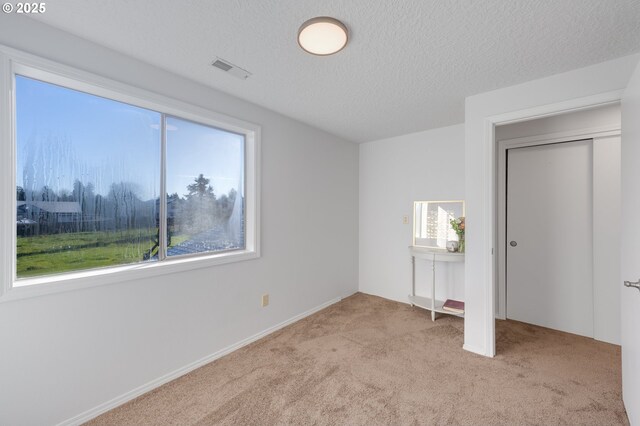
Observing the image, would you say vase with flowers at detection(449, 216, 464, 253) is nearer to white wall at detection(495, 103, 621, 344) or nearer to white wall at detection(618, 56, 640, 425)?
white wall at detection(495, 103, 621, 344)

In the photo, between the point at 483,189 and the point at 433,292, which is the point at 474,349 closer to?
the point at 433,292

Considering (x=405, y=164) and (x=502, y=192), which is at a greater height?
(x=405, y=164)

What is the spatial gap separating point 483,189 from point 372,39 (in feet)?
5.27

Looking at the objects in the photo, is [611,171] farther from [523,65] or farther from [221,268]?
[221,268]

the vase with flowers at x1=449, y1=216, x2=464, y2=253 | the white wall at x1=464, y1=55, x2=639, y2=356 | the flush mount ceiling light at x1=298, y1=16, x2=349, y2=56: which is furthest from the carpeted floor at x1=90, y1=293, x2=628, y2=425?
the flush mount ceiling light at x1=298, y1=16, x2=349, y2=56

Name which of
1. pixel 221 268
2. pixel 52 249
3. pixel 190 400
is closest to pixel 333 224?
pixel 221 268

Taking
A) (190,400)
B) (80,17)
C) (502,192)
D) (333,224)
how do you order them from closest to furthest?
(80,17), (190,400), (502,192), (333,224)

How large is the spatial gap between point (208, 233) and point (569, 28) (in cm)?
300

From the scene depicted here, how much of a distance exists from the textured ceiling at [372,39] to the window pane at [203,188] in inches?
19.6

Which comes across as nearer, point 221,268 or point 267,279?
point 221,268

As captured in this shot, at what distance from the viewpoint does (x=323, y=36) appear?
1.59 m

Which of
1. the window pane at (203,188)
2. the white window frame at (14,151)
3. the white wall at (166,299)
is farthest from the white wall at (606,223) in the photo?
the white window frame at (14,151)

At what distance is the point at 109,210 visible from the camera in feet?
6.36

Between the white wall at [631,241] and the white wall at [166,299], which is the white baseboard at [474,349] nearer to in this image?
the white wall at [631,241]
